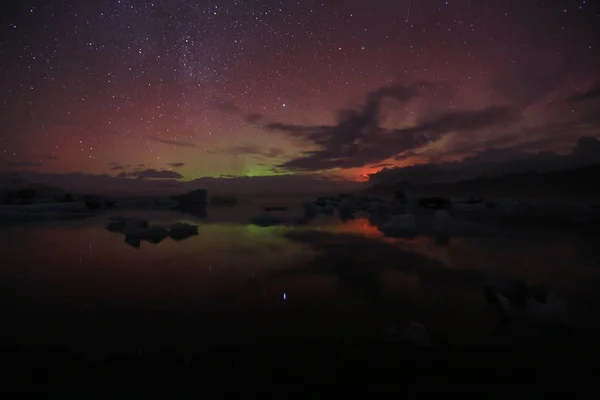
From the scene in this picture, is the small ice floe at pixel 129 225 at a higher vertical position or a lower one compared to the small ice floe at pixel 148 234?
higher

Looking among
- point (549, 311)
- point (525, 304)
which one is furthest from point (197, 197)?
point (549, 311)

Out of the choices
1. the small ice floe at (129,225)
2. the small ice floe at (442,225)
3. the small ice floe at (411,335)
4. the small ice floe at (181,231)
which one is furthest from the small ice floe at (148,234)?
the small ice floe at (442,225)

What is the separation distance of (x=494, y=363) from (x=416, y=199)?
900 inches

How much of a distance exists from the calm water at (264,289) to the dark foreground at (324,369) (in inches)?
9.4

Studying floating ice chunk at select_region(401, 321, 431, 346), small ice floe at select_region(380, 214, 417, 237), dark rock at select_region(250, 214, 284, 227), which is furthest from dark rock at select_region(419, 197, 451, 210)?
floating ice chunk at select_region(401, 321, 431, 346)

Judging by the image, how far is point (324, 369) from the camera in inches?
106

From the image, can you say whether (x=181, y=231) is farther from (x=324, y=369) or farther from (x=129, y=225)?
(x=324, y=369)

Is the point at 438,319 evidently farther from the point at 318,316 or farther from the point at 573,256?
the point at 573,256

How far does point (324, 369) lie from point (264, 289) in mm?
2096

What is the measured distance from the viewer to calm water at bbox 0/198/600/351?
3.38m

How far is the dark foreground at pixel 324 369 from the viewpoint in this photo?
249cm

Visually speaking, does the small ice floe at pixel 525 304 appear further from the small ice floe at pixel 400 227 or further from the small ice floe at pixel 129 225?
the small ice floe at pixel 129 225

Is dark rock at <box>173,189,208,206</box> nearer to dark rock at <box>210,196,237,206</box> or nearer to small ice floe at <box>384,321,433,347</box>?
dark rock at <box>210,196,237,206</box>

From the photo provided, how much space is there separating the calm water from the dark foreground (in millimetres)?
238
